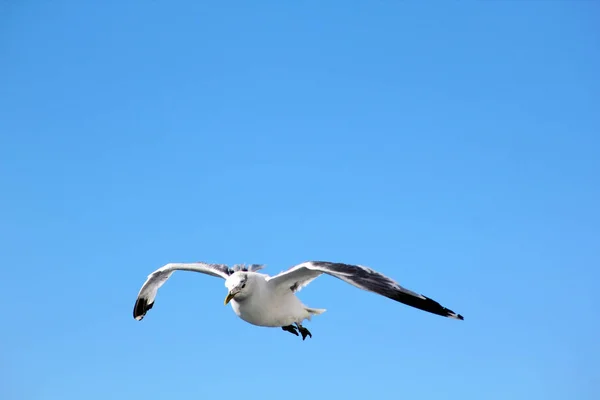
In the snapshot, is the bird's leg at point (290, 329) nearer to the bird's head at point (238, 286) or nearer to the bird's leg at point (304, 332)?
the bird's leg at point (304, 332)

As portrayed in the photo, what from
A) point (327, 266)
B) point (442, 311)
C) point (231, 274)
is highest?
point (231, 274)

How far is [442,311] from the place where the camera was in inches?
424

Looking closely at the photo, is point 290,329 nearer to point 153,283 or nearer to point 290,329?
point 290,329

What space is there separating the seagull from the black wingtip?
1524 mm

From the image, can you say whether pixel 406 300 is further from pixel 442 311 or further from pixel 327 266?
pixel 327 266

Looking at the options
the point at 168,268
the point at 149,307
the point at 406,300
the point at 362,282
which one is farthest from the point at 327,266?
the point at 149,307

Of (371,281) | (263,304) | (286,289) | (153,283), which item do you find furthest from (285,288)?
(153,283)

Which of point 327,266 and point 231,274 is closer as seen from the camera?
point 327,266

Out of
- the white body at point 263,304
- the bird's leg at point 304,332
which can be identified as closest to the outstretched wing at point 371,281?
the white body at point 263,304

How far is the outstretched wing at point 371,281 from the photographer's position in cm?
1088

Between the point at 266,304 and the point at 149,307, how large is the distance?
5.66 m

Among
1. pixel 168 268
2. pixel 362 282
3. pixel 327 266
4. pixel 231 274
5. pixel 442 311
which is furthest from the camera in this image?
pixel 168 268

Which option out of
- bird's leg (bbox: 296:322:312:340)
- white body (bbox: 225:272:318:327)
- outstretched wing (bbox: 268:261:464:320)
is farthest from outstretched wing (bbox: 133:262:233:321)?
outstretched wing (bbox: 268:261:464:320)

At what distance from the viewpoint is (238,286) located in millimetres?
14102
